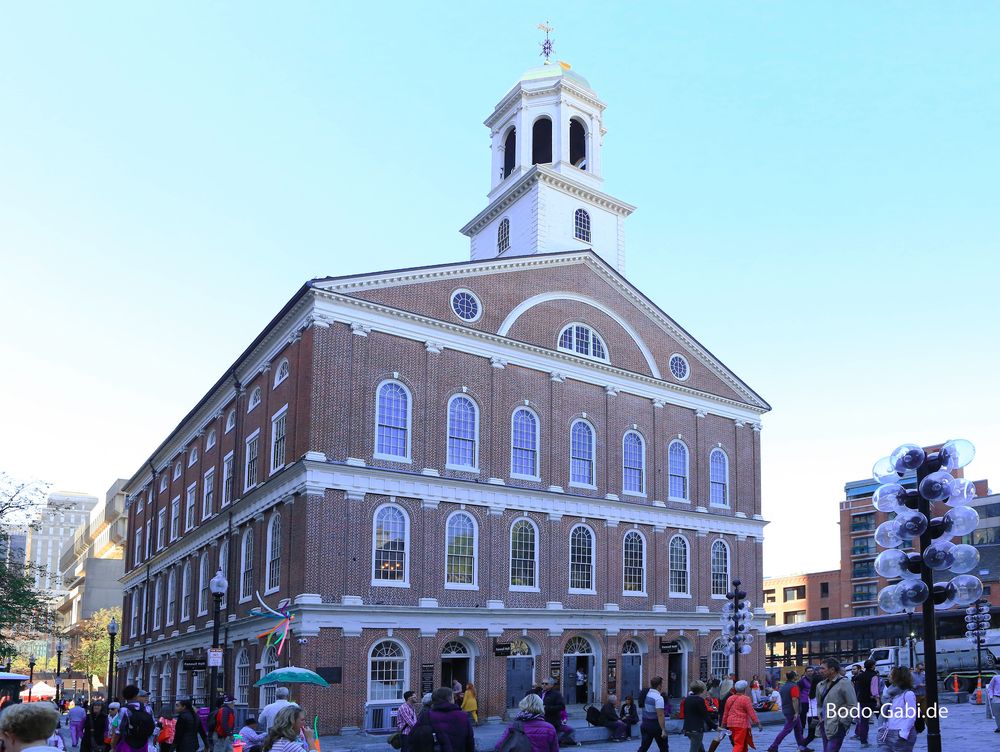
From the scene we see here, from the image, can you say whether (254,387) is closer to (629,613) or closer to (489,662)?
(489,662)

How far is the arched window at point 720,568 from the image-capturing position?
1855 inches

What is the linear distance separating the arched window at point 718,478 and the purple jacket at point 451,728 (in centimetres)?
3695

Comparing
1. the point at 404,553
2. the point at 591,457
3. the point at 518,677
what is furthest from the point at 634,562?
the point at 404,553

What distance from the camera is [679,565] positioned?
150 ft

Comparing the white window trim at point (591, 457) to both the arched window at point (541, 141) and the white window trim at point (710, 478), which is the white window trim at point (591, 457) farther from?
the arched window at point (541, 141)

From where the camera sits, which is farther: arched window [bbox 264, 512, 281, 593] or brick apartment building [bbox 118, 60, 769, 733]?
arched window [bbox 264, 512, 281, 593]

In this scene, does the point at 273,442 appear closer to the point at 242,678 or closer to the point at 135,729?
the point at 242,678

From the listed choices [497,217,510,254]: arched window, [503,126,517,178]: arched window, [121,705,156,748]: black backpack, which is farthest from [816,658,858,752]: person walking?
[503,126,517,178]: arched window

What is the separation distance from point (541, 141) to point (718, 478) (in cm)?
1841

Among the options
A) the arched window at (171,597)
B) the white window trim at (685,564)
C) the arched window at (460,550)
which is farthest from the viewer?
the arched window at (171,597)

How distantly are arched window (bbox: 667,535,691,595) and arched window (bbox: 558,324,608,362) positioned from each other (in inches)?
339

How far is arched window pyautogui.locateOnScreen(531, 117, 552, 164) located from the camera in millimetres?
51562

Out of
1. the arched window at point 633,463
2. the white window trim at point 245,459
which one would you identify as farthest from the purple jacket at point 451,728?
the arched window at point 633,463

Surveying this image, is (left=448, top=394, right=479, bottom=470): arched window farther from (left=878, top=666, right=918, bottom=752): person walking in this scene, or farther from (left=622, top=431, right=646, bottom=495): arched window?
(left=878, top=666, right=918, bottom=752): person walking
